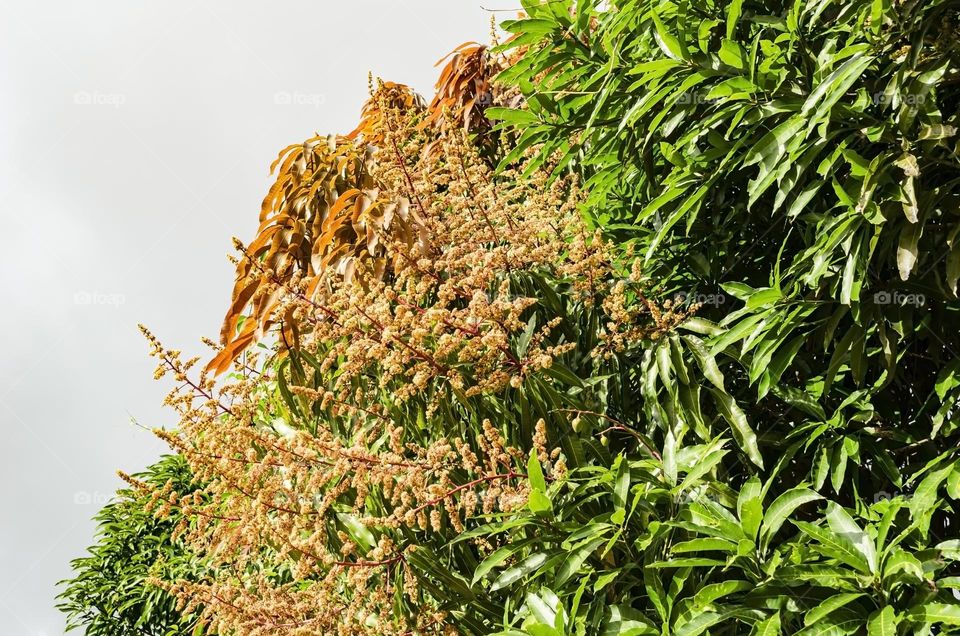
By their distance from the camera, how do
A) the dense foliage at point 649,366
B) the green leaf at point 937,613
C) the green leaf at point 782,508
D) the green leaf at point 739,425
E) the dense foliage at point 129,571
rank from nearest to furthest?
the green leaf at point 937,613
the green leaf at point 782,508
the dense foliage at point 649,366
the green leaf at point 739,425
the dense foliage at point 129,571

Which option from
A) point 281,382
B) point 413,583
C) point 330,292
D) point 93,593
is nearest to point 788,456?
point 413,583

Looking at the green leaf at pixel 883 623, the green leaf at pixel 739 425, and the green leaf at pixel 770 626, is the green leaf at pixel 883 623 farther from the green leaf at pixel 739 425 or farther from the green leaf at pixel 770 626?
the green leaf at pixel 739 425

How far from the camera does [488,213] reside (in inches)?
83.4

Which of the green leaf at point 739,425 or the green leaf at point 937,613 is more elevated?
the green leaf at point 739,425

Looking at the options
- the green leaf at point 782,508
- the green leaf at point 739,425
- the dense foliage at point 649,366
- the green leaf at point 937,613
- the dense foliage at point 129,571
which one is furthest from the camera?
the dense foliage at point 129,571

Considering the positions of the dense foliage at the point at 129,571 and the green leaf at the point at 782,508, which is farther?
the dense foliage at the point at 129,571

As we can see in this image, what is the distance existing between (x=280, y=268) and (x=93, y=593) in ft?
9.83

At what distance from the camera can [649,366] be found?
2025 mm

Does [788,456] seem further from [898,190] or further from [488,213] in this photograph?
[488,213]

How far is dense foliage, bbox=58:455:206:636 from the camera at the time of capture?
4305 millimetres

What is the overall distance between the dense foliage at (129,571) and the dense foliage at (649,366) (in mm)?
2345

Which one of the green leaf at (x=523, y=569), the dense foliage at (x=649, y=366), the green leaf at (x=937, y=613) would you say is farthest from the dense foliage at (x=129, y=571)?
the green leaf at (x=937, y=613)

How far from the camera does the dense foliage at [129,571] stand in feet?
14.1

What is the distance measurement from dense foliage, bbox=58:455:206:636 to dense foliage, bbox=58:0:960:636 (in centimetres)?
235
